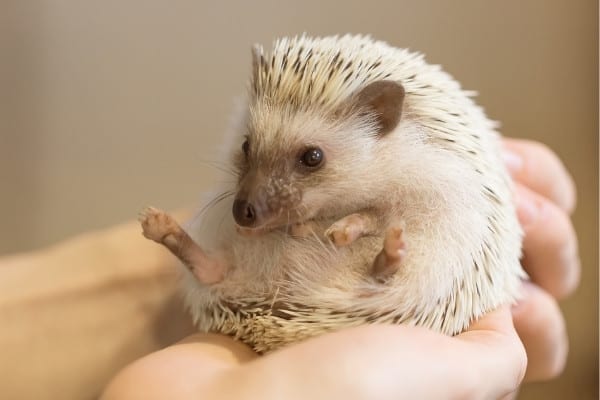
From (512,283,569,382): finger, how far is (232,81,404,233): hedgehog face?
728mm

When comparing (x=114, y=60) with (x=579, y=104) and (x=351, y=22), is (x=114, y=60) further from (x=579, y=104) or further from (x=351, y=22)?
(x=579, y=104)

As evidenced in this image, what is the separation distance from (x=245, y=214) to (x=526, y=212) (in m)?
0.92

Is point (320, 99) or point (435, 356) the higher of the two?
point (320, 99)

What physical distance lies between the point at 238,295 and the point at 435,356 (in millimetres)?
411

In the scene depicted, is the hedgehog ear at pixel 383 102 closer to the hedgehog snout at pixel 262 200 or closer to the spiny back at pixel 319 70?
the spiny back at pixel 319 70

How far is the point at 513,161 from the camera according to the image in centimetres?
202

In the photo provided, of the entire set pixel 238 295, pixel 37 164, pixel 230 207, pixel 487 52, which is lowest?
pixel 37 164

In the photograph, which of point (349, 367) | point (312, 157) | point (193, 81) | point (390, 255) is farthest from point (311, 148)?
point (193, 81)

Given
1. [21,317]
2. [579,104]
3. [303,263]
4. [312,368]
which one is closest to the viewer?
[312,368]

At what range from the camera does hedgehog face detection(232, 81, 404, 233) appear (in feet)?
4.22

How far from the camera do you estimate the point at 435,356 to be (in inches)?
43.1

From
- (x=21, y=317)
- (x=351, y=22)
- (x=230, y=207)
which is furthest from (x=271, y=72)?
(x=351, y=22)

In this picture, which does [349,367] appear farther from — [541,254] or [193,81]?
[193,81]

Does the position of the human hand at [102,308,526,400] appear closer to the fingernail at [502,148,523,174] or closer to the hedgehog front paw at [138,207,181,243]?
the hedgehog front paw at [138,207,181,243]
